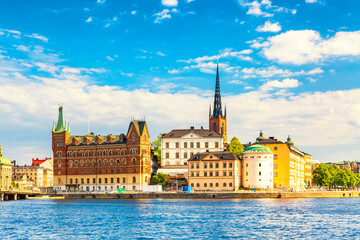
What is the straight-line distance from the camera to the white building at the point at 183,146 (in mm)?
164500

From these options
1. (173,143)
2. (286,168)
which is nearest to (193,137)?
(173,143)

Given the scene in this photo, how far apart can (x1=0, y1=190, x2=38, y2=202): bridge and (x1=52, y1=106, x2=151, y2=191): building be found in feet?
29.9

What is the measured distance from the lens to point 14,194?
15738 centimetres

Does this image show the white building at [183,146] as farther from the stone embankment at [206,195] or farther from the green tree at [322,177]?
the green tree at [322,177]

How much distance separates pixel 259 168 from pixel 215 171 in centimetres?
1194

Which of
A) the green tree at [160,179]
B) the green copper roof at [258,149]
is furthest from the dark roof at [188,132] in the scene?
the green copper roof at [258,149]

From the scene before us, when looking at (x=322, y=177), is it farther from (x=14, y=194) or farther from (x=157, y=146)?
(x=14, y=194)

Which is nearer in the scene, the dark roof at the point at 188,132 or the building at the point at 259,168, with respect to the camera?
the building at the point at 259,168

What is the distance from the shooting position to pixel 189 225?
69125 mm

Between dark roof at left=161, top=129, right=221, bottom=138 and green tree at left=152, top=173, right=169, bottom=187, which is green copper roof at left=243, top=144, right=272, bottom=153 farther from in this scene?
green tree at left=152, top=173, right=169, bottom=187

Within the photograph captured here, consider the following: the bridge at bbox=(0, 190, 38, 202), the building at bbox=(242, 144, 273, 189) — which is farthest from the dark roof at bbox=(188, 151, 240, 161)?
the bridge at bbox=(0, 190, 38, 202)

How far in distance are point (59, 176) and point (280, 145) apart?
222 feet

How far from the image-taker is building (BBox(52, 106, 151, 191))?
158500 mm

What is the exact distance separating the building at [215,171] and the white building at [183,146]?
1325 centimetres
